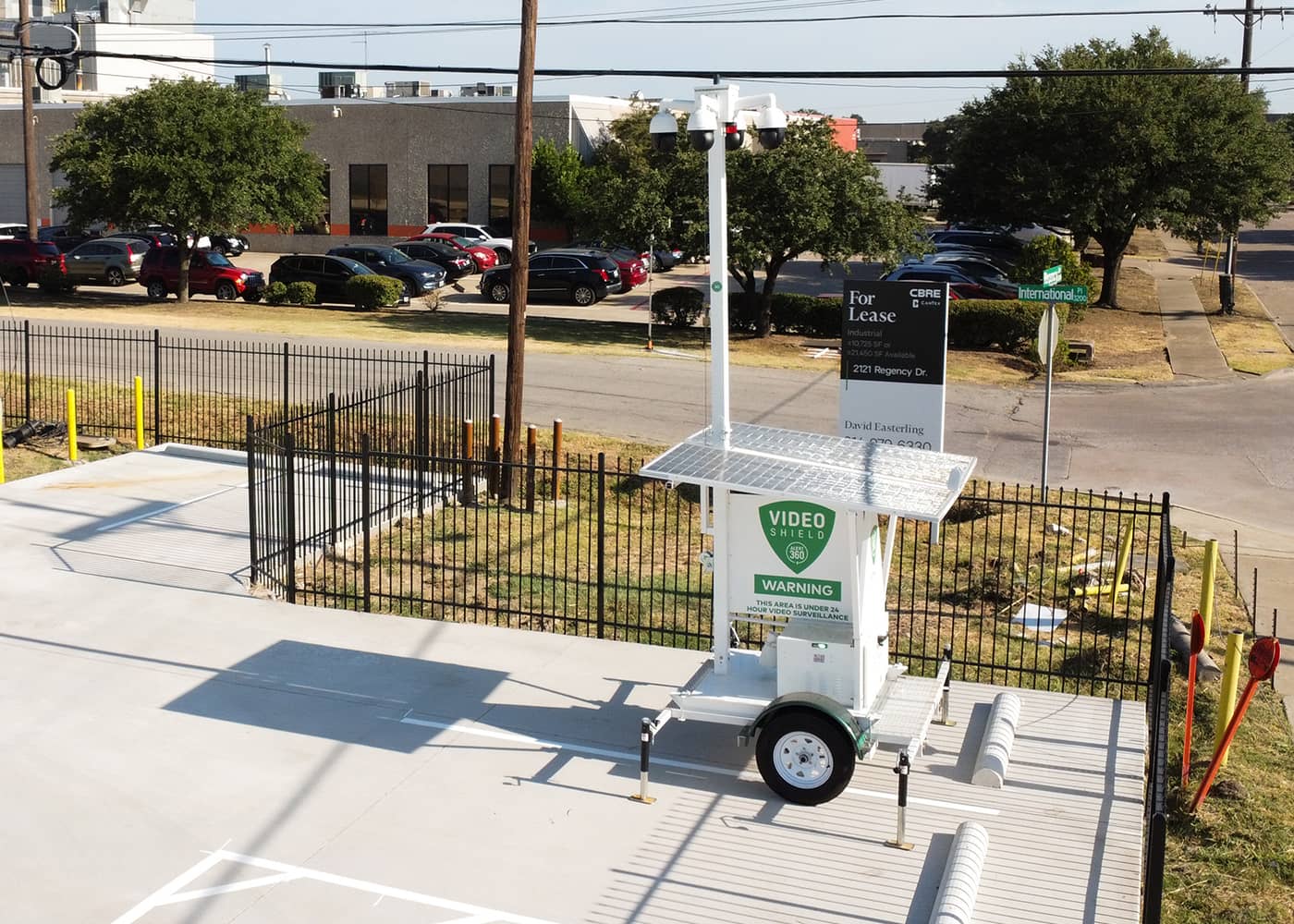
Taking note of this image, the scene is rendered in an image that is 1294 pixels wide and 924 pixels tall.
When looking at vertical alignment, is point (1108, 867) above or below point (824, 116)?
below

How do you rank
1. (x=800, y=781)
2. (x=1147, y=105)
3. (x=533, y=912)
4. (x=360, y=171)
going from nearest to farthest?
(x=533, y=912) < (x=800, y=781) < (x=1147, y=105) < (x=360, y=171)

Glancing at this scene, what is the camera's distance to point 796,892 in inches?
299

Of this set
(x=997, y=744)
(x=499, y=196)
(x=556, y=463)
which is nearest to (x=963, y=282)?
(x=556, y=463)

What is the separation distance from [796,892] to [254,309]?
103ft

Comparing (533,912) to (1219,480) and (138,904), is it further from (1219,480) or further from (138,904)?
(1219,480)

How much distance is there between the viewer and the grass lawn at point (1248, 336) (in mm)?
29789

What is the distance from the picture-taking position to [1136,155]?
36094 millimetres

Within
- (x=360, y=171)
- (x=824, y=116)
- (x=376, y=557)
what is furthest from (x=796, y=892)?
(x=360, y=171)

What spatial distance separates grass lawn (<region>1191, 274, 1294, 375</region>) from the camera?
29.8m

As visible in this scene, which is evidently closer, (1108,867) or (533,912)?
(533,912)

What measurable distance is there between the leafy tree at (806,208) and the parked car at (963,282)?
4912 millimetres

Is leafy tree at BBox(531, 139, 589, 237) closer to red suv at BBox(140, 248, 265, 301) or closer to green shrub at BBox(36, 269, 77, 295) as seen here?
red suv at BBox(140, 248, 265, 301)

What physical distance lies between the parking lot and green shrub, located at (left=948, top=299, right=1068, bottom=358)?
20915 millimetres

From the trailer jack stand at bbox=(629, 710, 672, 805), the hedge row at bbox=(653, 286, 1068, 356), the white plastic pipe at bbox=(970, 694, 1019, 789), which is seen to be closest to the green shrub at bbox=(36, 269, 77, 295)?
the hedge row at bbox=(653, 286, 1068, 356)
